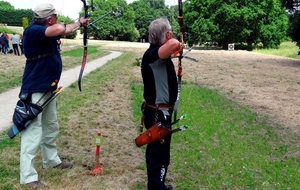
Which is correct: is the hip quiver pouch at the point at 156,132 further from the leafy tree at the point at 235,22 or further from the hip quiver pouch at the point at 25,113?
the leafy tree at the point at 235,22

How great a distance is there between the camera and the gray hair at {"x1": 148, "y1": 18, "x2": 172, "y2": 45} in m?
3.95

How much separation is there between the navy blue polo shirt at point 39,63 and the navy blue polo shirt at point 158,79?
43.7 inches

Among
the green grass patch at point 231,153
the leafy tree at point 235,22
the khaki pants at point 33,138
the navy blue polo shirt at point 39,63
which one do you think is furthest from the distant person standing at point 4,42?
the leafy tree at point 235,22

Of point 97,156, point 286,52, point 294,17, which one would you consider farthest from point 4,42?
point 286,52

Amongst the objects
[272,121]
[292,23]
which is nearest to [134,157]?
[272,121]

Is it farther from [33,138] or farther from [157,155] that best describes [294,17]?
[33,138]

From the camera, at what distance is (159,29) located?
3.96 meters

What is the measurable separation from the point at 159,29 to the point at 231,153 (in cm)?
307

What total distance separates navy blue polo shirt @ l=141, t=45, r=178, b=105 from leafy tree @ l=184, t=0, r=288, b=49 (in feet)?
154

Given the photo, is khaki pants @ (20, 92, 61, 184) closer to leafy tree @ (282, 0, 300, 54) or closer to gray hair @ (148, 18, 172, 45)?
gray hair @ (148, 18, 172, 45)

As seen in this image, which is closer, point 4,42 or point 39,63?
point 39,63

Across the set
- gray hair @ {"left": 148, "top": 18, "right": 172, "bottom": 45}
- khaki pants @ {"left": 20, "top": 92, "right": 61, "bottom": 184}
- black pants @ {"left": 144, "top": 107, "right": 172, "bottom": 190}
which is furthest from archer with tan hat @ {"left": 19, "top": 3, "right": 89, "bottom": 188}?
black pants @ {"left": 144, "top": 107, "right": 172, "bottom": 190}

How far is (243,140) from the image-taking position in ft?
23.1

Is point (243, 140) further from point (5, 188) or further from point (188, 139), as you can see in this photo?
point (5, 188)
